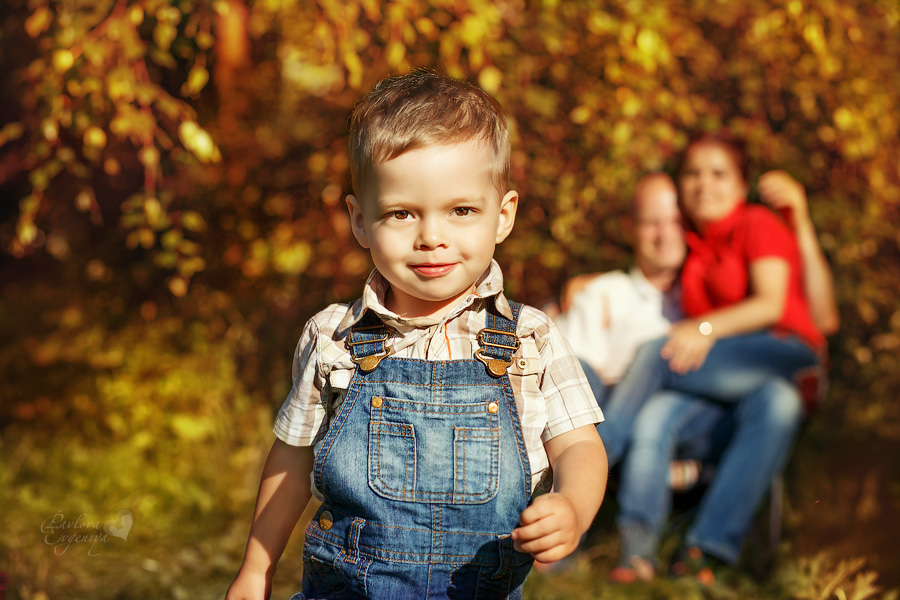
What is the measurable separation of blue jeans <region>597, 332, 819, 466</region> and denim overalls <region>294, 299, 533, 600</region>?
5.35 ft

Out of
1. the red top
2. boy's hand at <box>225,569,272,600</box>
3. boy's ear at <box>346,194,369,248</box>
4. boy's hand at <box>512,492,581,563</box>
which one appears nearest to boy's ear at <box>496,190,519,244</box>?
boy's ear at <box>346,194,369,248</box>

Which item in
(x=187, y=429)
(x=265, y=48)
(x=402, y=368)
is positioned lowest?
(x=187, y=429)

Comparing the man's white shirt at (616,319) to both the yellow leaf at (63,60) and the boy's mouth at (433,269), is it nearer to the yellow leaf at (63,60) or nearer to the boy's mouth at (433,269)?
the boy's mouth at (433,269)

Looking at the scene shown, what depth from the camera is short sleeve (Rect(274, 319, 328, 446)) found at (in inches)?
62.2

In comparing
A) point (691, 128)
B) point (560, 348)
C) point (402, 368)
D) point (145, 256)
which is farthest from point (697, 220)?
point (145, 256)

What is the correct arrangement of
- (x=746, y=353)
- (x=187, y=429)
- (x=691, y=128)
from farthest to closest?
(x=691, y=128)
(x=187, y=429)
(x=746, y=353)

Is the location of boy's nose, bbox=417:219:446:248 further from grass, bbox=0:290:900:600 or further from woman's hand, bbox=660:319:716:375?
woman's hand, bbox=660:319:716:375

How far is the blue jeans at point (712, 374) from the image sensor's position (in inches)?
120

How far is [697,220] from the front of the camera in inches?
130

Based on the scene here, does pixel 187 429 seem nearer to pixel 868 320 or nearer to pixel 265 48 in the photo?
pixel 265 48

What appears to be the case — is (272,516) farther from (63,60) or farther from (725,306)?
(725,306)

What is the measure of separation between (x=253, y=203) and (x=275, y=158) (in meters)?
0.27

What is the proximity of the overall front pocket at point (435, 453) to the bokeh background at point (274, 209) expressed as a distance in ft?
4.90

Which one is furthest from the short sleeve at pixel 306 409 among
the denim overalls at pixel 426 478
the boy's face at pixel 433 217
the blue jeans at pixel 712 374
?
the blue jeans at pixel 712 374
